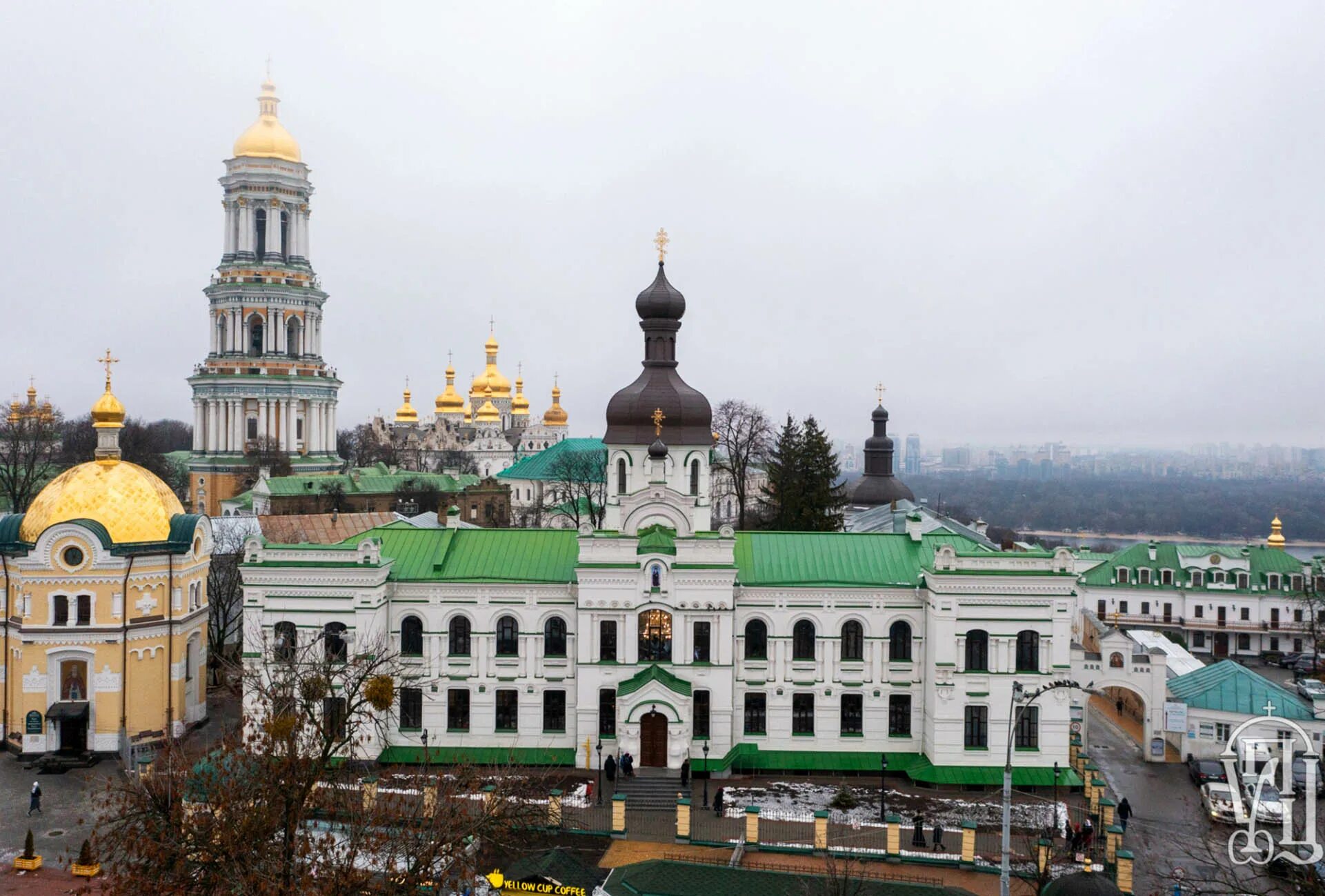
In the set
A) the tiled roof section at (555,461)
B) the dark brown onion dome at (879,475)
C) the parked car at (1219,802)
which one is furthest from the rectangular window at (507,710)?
the tiled roof section at (555,461)

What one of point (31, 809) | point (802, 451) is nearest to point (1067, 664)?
Result: point (802, 451)

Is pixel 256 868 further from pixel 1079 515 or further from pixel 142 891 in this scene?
pixel 1079 515

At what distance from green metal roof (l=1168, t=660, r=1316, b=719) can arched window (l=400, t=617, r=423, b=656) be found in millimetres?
23629

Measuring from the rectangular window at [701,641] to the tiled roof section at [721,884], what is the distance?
9.48 m

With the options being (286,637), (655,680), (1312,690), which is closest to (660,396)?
(655,680)

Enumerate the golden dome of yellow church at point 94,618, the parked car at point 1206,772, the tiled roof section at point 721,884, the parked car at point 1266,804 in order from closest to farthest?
the tiled roof section at point 721,884 → the parked car at point 1266,804 → the parked car at point 1206,772 → the golden dome of yellow church at point 94,618

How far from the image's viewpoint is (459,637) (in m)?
32.5

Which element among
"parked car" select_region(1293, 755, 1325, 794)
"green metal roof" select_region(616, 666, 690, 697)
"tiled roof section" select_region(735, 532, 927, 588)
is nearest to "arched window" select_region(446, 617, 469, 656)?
"green metal roof" select_region(616, 666, 690, 697)

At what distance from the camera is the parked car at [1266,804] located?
85.7 feet

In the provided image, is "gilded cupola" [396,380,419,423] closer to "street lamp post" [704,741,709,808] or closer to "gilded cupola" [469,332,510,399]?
"gilded cupola" [469,332,510,399]

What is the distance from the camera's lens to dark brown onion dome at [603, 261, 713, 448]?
34594 millimetres

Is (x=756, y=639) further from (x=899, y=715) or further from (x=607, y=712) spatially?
(x=607, y=712)

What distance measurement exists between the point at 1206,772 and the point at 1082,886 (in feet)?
49.9

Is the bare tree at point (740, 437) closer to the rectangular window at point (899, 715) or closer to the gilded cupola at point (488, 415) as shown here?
the rectangular window at point (899, 715)
